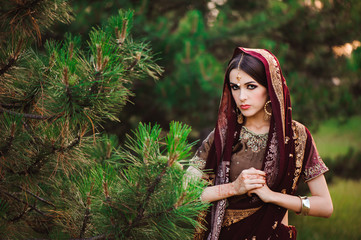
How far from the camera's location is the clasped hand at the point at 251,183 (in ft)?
4.99

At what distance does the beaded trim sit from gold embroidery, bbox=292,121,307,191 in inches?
5.1

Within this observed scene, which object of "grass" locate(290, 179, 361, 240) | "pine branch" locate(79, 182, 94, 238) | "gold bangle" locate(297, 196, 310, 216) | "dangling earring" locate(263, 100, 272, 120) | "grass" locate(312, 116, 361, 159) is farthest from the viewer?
"grass" locate(312, 116, 361, 159)

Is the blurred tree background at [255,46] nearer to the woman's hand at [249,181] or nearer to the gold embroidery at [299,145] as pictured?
the gold embroidery at [299,145]

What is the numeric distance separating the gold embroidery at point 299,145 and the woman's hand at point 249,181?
6.5 inches

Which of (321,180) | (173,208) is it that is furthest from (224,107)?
(173,208)

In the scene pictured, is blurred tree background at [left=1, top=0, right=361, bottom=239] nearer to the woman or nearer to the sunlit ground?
the sunlit ground

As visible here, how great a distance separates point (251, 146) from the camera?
5.52 ft

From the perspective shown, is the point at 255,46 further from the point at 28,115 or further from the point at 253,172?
the point at 28,115

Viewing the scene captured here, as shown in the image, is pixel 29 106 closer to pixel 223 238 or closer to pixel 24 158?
pixel 24 158

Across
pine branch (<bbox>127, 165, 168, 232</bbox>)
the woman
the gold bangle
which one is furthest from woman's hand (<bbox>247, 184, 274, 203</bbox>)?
pine branch (<bbox>127, 165, 168, 232</bbox>)

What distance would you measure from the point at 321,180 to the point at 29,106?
1.31 metres

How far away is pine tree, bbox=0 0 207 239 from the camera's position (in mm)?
1255

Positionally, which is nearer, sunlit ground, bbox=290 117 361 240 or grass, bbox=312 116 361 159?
sunlit ground, bbox=290 117 361 240

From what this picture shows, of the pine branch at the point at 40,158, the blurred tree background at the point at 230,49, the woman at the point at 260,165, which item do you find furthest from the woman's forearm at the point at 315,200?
the blurred tree background at the point at 230,49
